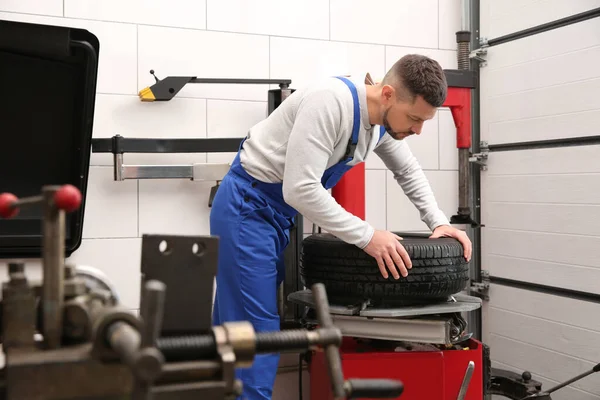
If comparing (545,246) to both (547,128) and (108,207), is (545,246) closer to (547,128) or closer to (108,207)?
(547,128)

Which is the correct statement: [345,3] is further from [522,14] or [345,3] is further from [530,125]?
[530,125]

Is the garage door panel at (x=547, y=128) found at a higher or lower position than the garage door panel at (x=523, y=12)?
lower

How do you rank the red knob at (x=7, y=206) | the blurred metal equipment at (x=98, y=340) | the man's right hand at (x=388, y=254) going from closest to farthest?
the blurred metal equipment at (x=98, y=340)
the red knob at (x=7, y=206)
the man's right hand at (x=388, y=254)

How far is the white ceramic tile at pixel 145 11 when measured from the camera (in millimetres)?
2545

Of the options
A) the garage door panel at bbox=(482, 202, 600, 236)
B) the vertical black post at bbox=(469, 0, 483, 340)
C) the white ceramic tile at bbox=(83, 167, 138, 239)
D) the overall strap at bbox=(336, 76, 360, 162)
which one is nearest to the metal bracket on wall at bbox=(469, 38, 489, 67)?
the vertical black post at bbox=(469, 0, 483, 340)

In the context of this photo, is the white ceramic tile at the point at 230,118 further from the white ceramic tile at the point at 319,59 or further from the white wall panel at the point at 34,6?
the white wall panel at the point at 34,6

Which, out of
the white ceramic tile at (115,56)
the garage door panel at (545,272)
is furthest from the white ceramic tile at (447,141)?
the white ceramic tile at (115,56)

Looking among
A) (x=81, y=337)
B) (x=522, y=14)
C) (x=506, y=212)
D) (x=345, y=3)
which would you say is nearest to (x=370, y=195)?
(x=506, y=212)

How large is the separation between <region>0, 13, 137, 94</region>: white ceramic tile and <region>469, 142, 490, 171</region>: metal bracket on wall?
172 cm

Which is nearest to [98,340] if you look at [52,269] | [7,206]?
[52,269]

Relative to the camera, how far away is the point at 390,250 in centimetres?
194

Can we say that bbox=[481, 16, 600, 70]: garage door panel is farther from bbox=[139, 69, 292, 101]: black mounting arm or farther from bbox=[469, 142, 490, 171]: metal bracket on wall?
bbox=[139, 69, 292, 101]: black mounting arm

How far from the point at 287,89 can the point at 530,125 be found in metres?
1.18

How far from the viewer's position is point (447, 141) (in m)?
3.32
